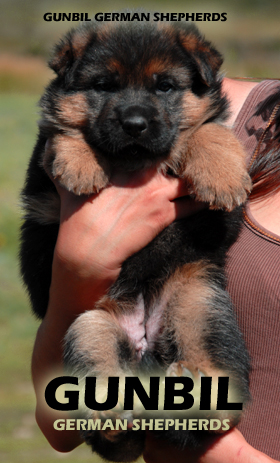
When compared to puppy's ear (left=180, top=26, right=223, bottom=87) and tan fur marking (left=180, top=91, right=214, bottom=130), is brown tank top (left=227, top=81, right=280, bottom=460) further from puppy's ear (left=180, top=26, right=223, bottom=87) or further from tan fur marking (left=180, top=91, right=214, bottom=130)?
puppy's ear (left=180, top=26, right=223, bottom=87)

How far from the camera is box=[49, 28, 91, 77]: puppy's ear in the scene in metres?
2.41

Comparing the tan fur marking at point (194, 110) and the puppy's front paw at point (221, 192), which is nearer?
A: the puppy's front paw at point (221, 192)

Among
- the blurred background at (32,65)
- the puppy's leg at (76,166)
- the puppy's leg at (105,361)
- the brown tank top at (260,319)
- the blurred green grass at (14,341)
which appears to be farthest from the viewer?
the blurred green grass at (14,341)

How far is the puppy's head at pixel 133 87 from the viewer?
88.4 inches

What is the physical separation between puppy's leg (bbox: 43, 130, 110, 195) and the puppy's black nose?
0.19 meters

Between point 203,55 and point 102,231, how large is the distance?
3.14 ft

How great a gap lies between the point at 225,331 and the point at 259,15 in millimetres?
2732

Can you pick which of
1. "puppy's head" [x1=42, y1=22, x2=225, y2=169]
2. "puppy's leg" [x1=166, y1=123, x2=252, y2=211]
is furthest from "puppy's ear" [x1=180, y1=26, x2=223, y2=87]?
"puppy's leg" [x1=166, y1=123, x2=252, y2=211]

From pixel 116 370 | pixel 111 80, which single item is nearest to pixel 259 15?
pixel 111 80

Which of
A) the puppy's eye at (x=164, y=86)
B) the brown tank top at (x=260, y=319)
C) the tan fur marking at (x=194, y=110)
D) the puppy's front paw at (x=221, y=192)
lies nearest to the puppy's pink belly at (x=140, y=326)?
the brown tank top at (x=260, y=319)

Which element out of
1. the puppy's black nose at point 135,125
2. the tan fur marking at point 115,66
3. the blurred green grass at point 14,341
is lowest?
the blurred green grass at point 14,341

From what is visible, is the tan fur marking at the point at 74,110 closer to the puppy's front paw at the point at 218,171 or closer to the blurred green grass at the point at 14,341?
the blurred green grass at the point at 14,341

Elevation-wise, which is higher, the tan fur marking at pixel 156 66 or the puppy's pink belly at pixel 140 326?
the tan fur marking at pixel 156 66

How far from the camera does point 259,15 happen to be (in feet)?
12.8
